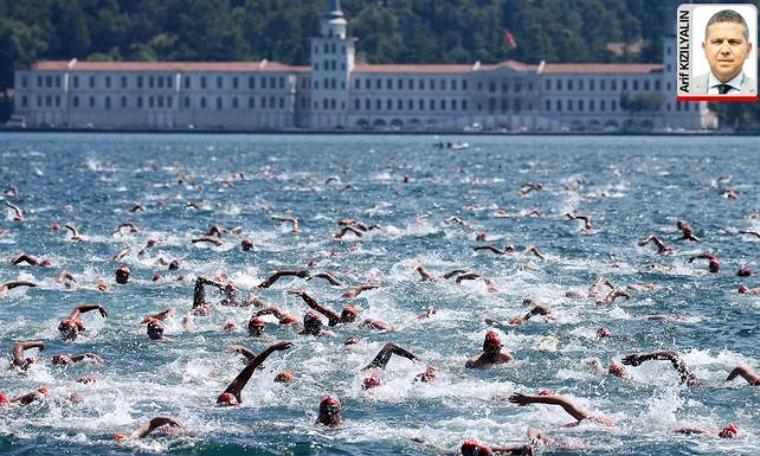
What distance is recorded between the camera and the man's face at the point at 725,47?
38.8 meters

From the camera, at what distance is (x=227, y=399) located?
1148 inches

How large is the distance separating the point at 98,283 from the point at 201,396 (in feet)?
52.0

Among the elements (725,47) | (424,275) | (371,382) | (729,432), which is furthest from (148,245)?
(729,432)

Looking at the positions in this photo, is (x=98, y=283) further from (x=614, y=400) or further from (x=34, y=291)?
(x=614, y=400)

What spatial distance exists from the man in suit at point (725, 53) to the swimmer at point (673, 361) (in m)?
9.35

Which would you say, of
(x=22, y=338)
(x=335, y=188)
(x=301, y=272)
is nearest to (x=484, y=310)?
(x=301, y=272)

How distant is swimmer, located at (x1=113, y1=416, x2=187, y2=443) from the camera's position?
85.1ft

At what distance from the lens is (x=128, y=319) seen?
3922 centimetres

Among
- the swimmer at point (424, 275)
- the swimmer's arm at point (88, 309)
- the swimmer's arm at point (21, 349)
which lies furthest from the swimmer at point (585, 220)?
the swimmer's arm at point (21, 349)

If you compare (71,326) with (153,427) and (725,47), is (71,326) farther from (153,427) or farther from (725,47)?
(725,47)

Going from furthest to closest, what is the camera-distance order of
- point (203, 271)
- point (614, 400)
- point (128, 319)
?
point (203, 271) < point (128, 319) < point (614, 400)

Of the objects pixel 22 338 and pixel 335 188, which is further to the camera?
pixel 335 188

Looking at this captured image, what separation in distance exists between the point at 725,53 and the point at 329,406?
16838mm

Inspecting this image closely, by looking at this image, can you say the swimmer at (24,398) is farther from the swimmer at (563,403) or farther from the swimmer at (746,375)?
the swimmer at (746,375)
